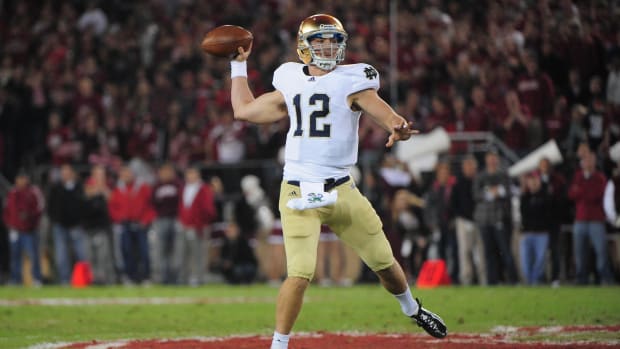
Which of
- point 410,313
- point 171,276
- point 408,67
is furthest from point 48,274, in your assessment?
point 410,313

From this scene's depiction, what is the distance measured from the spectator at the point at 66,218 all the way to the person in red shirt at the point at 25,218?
0.29 m

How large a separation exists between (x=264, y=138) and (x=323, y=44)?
1022 centimetres

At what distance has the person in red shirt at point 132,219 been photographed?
1597 centimetres

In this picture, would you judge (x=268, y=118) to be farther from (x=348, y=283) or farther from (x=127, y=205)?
(x=127, y=205)

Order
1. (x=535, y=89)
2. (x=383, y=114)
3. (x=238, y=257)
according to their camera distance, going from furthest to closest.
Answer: (x=238, y=257), (x=535, y=89), (x=383, y=114)

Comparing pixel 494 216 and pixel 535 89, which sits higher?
pixel 535 89

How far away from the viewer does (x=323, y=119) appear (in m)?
5.96

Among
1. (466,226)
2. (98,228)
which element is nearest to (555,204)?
(466,226)

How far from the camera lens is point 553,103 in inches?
539

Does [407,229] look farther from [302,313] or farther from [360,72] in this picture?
[360,72]

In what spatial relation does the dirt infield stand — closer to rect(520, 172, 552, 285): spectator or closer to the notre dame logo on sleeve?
the notre dame logo on sleeve

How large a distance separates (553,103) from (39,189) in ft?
28.8

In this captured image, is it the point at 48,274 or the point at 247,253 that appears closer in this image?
the point at 247,253

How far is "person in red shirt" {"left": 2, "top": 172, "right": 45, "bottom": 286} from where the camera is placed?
626 inches
